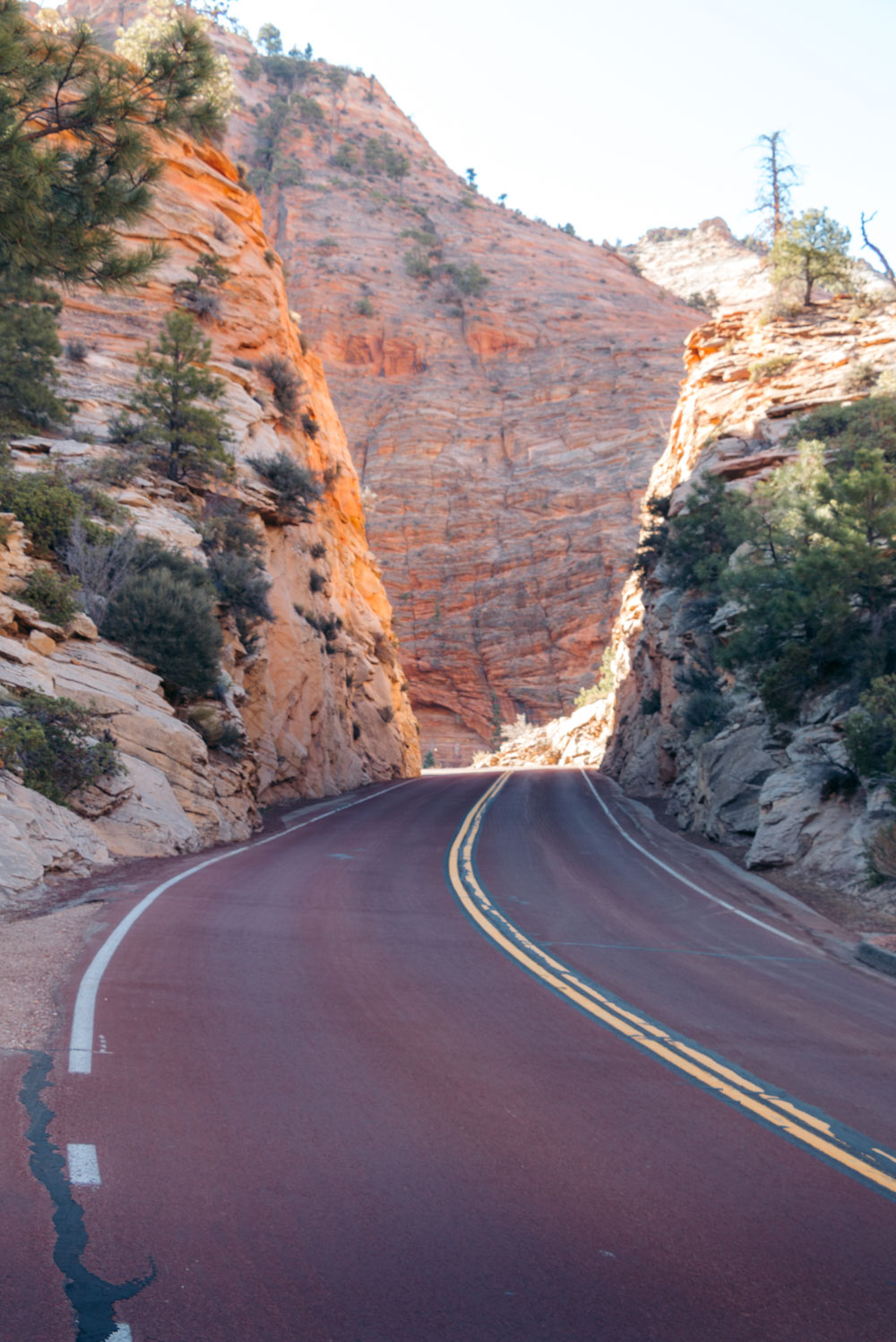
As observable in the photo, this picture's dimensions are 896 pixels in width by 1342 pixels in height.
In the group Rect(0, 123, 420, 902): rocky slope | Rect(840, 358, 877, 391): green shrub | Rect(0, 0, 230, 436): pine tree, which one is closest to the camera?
Rect(0, 0, 230, 436): pine tree

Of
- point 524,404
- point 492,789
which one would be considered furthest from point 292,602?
point 524,404

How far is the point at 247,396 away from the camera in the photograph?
31000mm

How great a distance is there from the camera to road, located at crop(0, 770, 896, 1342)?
3.25m

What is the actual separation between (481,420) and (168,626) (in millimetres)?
58486

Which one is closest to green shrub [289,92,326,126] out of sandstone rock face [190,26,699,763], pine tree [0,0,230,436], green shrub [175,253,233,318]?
sandstone rock face [190,26,699,763]

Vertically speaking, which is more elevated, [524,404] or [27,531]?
[524,404]

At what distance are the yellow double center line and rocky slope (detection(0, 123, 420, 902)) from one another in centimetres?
583

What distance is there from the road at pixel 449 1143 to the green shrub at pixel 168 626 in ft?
31.2

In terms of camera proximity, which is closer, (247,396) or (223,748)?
(223,748)

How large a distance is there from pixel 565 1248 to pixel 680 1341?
64 centimetres

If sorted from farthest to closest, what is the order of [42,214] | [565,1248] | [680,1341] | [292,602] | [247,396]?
[247,396], [292,602], [42,214], [565,1248], [680,1341]

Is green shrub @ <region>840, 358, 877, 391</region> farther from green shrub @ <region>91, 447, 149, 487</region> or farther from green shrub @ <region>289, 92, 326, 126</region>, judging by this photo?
green shrub @ <region>289, 92, 326, 126</region>

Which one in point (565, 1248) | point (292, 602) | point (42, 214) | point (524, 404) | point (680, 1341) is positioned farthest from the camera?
point (524, 404)

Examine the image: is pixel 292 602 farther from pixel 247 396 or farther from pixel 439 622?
pixel 439 622
